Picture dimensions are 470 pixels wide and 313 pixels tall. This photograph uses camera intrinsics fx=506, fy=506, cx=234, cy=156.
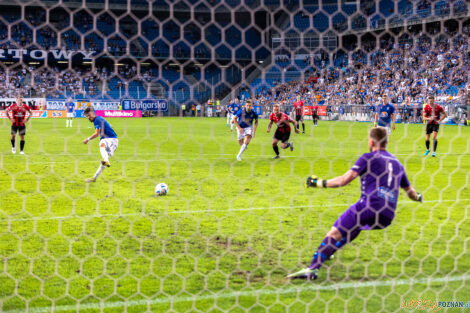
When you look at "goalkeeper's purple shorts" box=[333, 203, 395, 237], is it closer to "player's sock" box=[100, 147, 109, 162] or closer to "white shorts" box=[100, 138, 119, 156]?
"player's sock" box=[100, 147, 109, 162]

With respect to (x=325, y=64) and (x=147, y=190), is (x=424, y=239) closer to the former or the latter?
(x=147, y=190)

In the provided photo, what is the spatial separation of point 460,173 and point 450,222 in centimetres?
517

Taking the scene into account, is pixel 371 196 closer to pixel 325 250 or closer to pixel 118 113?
pixel 325 250

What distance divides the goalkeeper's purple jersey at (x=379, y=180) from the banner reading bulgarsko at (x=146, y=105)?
41.4m

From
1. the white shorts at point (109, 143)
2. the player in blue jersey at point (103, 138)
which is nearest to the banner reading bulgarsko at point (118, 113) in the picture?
the player in blue jersey at point (103, 138)

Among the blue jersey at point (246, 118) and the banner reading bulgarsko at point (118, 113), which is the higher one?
the blue jersey at point (246, 118)

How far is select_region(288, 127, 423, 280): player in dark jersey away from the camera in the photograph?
466 cm

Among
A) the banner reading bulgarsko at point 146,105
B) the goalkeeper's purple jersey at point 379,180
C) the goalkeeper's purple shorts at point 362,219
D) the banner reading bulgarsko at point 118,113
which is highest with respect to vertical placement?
the goalkeeper's purple jersey at point 379,180

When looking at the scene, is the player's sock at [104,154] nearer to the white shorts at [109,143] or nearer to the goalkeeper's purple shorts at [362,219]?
the white shorts at [109,143]

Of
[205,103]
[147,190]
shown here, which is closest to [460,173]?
[147,190]

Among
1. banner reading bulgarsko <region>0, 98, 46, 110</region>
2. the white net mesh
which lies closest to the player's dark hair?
the white net mesh

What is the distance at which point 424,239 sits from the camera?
6.16 metres

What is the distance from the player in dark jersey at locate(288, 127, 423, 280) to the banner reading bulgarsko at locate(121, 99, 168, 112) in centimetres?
4127

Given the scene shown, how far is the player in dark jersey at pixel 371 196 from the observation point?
4660 millimetres
